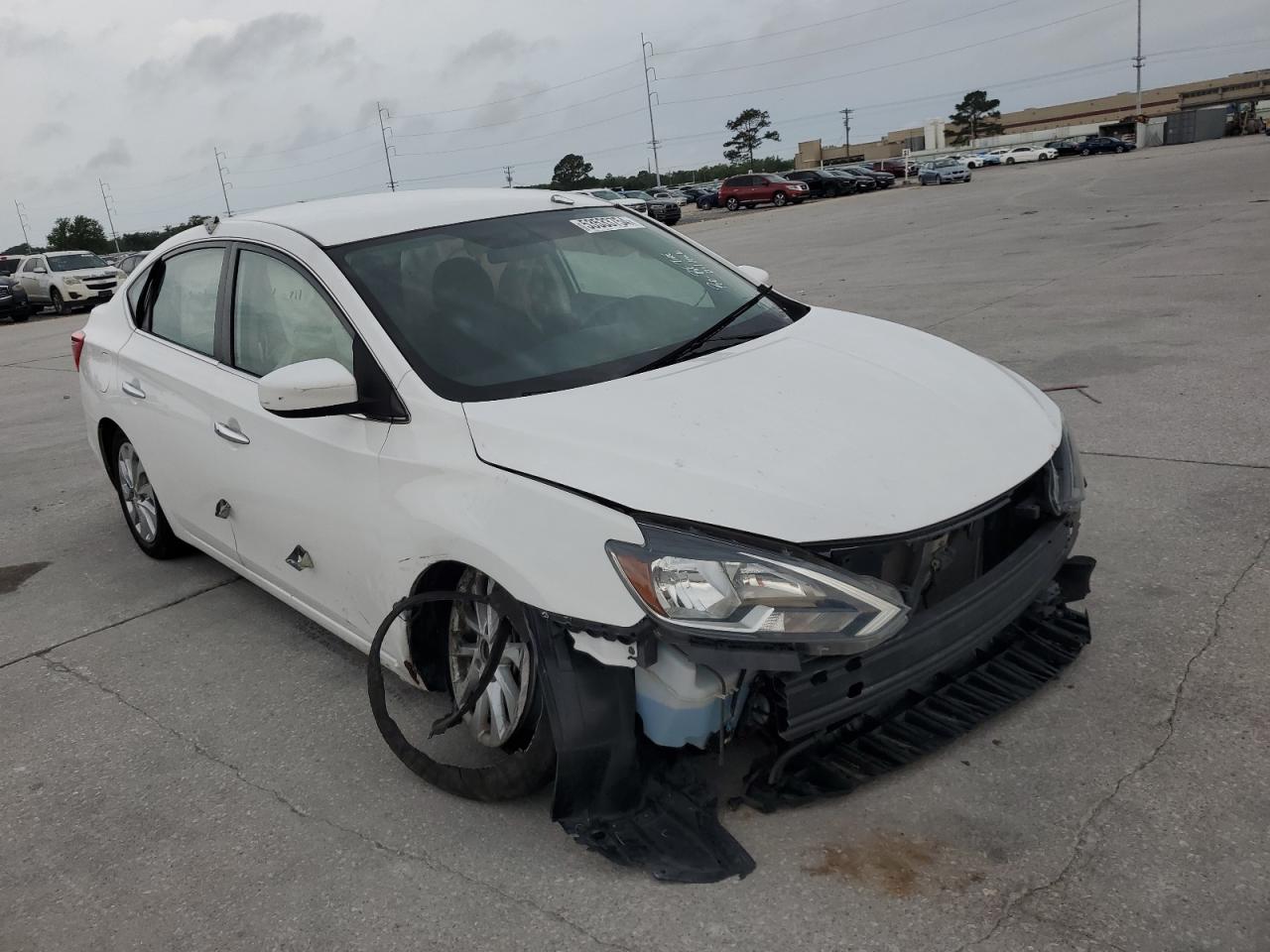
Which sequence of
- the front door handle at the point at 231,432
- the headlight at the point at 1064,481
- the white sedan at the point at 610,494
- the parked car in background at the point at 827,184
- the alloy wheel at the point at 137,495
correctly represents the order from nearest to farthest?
the white sedan at the point at 610,494 → the headlight at the point at 1064,481 → the front door handle at the point at 231,432 → the alloy wheel at the point at 137,495 → the parked car in background at the point at 827,184

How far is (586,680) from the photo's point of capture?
2.56 m

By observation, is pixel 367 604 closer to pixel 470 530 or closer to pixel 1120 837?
pixel 470 530

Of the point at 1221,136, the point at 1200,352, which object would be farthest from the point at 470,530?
the point at 1221,136

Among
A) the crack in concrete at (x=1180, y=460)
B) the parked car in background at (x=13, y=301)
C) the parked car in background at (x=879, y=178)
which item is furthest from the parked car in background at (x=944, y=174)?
the crack in concrete at (x=1180, y=460)

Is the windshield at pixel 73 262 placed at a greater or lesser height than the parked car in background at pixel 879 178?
greater

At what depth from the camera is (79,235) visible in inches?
3568

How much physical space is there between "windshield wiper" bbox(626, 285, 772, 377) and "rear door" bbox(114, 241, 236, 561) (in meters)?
1.81

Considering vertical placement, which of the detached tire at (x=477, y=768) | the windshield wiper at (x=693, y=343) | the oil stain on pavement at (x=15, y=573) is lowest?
the oil stain on pavement at (x=15, y=573)

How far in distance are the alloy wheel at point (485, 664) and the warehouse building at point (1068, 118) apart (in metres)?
98.0

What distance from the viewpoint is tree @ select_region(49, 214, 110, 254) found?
3469 inches

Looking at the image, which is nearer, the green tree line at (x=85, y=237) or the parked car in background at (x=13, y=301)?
the parked car in background at (x=13, y=301)

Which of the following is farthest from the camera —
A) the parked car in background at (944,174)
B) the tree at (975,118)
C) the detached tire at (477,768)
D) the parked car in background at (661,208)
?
the tree at (975,118)

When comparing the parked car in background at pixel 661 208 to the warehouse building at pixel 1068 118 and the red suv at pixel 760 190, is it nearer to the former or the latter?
the red suv at pixel 760 190

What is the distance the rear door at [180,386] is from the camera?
162 inches
